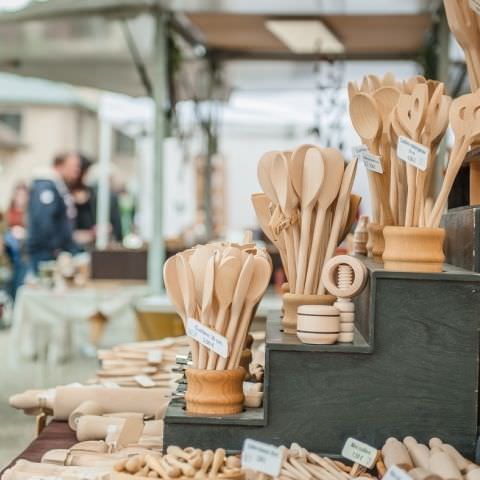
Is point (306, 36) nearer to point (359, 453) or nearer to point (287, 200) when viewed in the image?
point (287, 200)

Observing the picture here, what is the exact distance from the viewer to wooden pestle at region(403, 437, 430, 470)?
1555 millimetres

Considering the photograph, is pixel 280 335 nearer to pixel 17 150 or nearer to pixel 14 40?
pixel 14 40

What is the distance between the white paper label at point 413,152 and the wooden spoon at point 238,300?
0.31m

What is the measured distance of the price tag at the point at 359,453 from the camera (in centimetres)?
162

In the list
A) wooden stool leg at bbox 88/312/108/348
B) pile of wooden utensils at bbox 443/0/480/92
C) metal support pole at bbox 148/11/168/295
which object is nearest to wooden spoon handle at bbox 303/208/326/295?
pile of wooden utensils at bbox 443/0/480/92

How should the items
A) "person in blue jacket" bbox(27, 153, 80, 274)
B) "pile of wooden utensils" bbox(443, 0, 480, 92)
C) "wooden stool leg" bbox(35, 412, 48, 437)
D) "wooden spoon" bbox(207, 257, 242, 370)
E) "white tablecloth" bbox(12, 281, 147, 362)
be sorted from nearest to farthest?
"wooden spoon" bbox(207, 257, 242, 370)
"pile of wooden utensils" bbox(443, 0, 480, 92)
"wooden stool leg" bbox(35, 412, 48, 437)
"white tablecloth" bbox(12, 281, 147, 362)
"person in blue jacket" bbox(27, 153, 80, 274)

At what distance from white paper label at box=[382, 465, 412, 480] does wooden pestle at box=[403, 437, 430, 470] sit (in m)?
0.09

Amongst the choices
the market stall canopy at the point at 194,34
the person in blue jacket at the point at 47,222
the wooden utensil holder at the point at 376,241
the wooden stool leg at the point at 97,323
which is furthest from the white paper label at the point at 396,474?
the person in blue jacket at the point at 47,222

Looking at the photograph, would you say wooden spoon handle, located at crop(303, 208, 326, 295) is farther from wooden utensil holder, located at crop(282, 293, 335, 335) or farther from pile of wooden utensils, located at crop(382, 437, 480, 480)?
pile of wooden utensils, located at crop(382, 437, 480, 480)

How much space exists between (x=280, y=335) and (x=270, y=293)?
10.3 ft

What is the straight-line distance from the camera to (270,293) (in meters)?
4.96

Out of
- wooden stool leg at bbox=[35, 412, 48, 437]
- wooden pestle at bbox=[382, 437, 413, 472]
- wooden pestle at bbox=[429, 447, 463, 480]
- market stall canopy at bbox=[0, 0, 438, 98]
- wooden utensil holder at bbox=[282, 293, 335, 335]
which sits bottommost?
wooden stool leg at bbox=[35, 412, 48, 437]

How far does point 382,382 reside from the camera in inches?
67.1

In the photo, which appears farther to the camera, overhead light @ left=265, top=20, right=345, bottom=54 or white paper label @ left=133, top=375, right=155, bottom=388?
overhead light @ left=265, top=20, right=345, bottom=54
